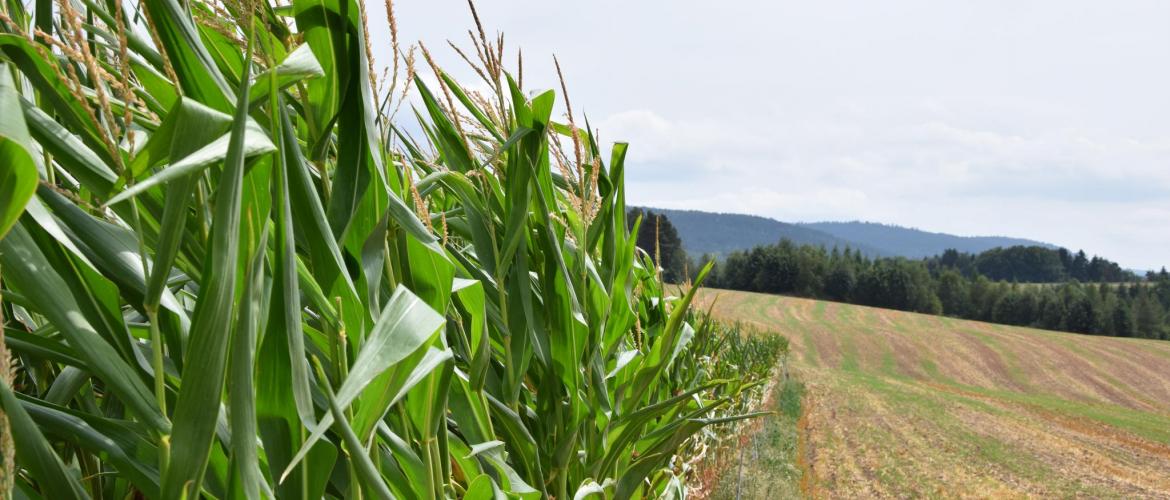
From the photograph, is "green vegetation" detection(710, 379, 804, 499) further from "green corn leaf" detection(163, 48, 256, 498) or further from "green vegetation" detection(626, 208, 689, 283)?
"green corn leaf" detection(163, 48, 256, 498)

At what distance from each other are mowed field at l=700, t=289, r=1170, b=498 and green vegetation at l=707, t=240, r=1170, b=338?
1536cm

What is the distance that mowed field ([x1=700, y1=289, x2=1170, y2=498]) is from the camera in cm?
1371

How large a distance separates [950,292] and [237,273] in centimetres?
7292

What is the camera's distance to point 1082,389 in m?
30.0

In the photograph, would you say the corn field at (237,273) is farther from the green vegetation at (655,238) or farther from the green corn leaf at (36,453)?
the green vegetation at (655,238)

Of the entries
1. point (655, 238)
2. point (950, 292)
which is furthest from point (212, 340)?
Result: point (950, 292)

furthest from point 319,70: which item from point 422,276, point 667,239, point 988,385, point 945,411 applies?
point 667,239

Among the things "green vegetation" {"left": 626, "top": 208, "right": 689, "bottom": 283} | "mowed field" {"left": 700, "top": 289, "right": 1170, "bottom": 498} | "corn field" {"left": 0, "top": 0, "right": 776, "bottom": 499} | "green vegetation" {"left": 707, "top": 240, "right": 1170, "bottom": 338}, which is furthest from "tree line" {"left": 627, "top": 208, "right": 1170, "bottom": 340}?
"corn field" {"left": 0, "top": 0, "right": 776, "bottom": 499}

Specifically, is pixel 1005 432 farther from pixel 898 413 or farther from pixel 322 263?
pixel 322 263

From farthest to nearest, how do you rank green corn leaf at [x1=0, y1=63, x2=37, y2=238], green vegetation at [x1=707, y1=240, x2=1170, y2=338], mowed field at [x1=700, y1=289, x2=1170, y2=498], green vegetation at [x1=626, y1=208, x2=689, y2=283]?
green vegetation at [x1=707, y1=240, x2=1170, y2=338], mowed field at [x1=700, y1=289, x2=1170, y2=498], green vegetation at [x1=626, y1=208, x2=689, y2=283], green corn leaf at [x1=0, y1=63, x2=37, y2=238]

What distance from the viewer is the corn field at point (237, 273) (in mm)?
404

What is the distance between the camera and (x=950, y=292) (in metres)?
64.0

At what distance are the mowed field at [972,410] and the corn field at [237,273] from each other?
2.47 feet

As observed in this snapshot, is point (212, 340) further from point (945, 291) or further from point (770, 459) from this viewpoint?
point (945, 291)
